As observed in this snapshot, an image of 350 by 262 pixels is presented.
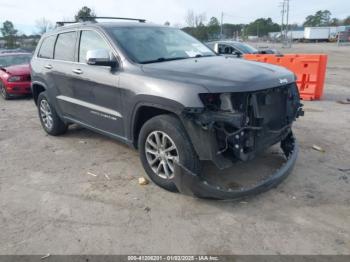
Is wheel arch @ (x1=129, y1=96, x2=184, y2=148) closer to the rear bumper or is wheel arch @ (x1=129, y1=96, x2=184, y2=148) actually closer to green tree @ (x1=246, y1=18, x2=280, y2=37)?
the rear bumper

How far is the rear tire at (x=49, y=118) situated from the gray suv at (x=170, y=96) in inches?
23.9

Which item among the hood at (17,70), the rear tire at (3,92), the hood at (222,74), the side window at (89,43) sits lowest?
the rear tire at (3,92)

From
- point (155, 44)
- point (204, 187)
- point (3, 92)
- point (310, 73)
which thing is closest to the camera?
point (204, 187)

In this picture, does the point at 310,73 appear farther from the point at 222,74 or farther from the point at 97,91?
the point at 97,91

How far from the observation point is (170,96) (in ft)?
11.4

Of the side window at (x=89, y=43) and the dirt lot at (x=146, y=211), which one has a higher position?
the side window at (x=89, y=43)

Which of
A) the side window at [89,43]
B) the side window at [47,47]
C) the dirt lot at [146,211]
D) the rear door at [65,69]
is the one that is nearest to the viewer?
the dirt lot at [146,211]

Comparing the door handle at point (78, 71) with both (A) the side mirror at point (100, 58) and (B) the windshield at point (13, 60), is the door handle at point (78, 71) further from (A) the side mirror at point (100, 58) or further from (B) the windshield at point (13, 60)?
(B) the windshield at point (13, 60)

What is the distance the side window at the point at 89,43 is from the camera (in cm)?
447

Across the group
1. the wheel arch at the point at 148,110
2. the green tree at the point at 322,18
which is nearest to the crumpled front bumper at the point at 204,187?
the wheel arch at the point at 148,110

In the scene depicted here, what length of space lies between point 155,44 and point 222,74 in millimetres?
1362

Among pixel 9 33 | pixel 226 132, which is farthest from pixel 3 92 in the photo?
pixel 9 33

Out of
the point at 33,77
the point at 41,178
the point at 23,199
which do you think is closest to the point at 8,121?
the point at 33,77

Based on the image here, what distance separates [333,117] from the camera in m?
7.23
